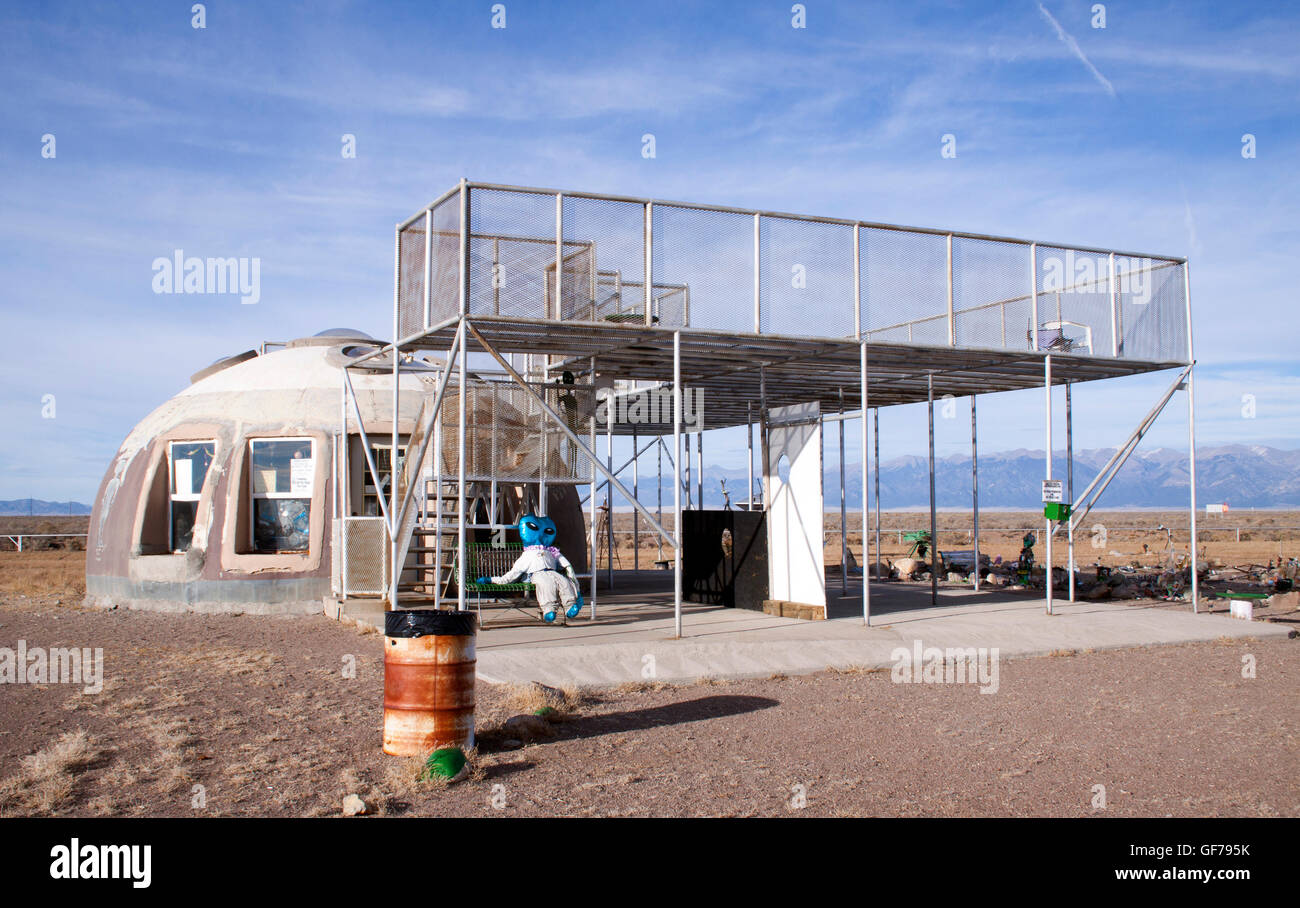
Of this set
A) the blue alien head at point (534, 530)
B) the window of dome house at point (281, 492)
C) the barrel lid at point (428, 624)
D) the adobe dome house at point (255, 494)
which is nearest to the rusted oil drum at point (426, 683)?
the barrel lid at point (428, 624)

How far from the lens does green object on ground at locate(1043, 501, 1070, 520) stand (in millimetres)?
16484

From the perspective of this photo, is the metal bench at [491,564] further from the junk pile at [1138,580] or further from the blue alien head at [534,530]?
the junk pile at [1138,580]

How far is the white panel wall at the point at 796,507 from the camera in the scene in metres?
15.5

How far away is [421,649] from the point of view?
25.7ft

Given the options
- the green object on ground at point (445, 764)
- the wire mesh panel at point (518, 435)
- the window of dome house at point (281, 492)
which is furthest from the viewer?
the window of dome house at point (281, 492)

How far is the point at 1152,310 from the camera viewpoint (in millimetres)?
17281

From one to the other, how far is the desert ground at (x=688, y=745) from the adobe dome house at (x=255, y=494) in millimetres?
5230

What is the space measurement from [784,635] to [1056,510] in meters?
5.50

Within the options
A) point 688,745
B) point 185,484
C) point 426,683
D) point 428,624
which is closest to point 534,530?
point 688,745

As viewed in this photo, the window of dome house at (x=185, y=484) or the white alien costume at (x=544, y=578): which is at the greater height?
the window of dome house at (x=185, y=484)

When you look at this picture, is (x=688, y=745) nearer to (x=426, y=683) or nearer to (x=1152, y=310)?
(x=426, y=683)

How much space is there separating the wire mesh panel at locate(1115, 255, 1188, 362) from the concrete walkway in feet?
13.9
